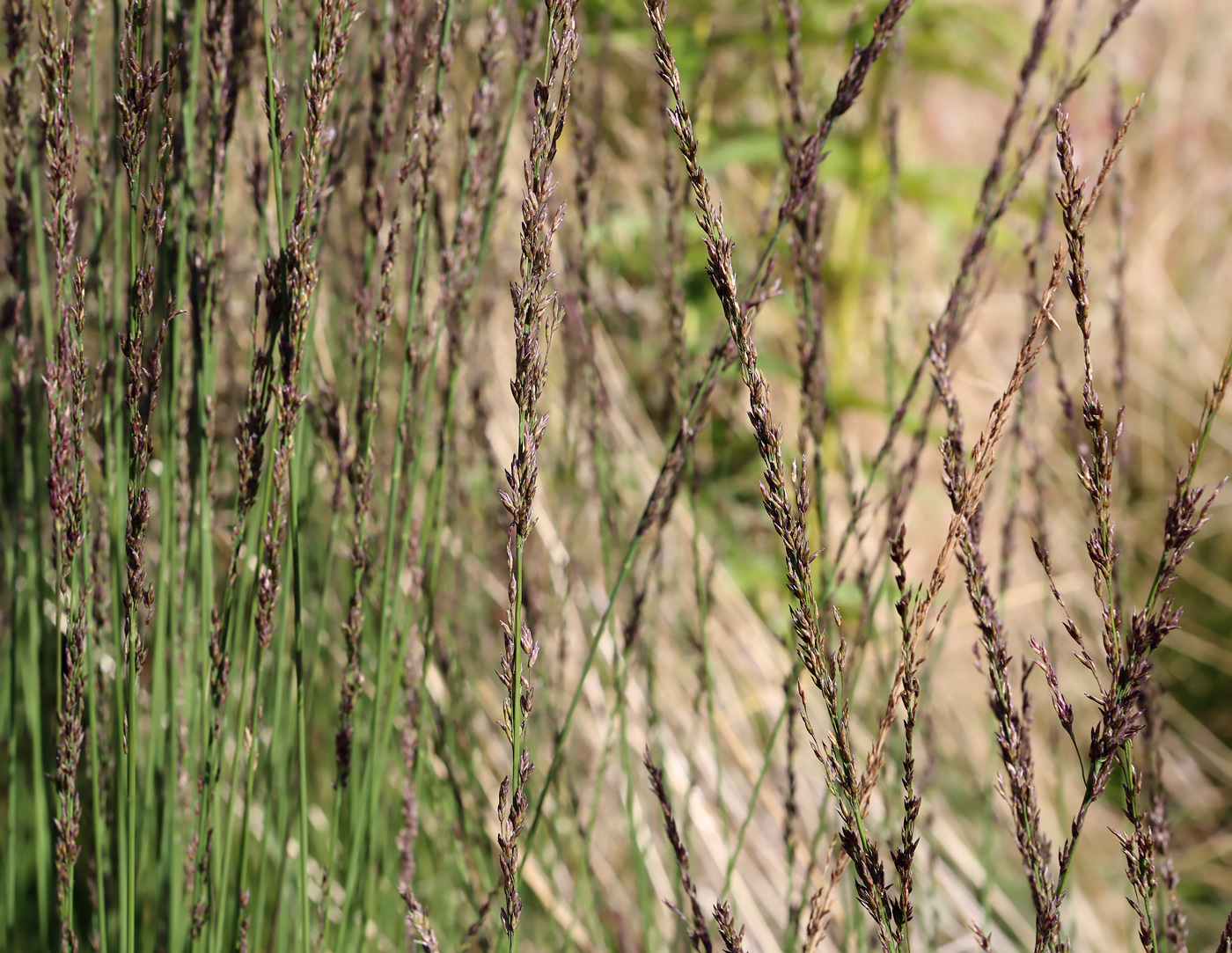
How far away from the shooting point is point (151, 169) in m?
1.17

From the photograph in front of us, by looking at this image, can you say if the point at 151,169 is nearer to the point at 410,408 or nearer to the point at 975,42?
the point at 410,408

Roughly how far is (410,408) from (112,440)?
1.07ft

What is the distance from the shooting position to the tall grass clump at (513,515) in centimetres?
65

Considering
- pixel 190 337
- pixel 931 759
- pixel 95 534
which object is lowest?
pixel 931 759

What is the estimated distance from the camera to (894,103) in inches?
47.7

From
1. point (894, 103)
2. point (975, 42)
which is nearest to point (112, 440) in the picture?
point (894, 103)

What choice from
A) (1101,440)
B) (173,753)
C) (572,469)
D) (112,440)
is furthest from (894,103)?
(173,753)

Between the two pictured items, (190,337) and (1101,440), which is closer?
(1101,440)

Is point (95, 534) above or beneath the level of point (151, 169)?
beneath

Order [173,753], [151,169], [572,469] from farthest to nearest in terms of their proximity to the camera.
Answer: [572,469], [151,169], [173,753]

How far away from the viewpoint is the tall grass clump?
0.65m

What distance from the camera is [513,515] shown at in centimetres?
63

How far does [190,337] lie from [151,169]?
1.08 ft

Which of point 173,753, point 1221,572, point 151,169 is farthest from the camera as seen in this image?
point 1221,572
